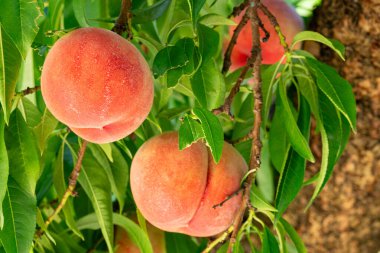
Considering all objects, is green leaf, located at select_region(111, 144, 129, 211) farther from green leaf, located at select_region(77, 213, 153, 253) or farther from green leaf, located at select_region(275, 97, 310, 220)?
green leaf, located at select_region(275, 97, 310, 220)

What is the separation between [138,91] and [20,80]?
0.32 m

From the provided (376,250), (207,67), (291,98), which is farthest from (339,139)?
(376,250)

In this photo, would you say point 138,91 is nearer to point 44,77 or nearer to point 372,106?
point 44,77

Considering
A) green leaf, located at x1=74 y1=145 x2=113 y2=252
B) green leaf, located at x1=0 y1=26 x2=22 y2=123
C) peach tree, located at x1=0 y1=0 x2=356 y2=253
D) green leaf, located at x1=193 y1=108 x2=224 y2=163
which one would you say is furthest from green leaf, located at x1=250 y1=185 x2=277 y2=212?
green leaf, located at x1=0 y1=26 x2=22 y2=123

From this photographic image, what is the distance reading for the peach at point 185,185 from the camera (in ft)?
3.09

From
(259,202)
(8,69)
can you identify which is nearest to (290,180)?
(259,202)

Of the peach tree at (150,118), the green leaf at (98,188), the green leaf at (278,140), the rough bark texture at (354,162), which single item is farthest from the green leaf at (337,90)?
the green leaf at (98,188)

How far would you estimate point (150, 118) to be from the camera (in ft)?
3.49

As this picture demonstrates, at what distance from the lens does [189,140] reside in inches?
34.5

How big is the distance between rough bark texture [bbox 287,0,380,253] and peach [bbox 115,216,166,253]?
271 millimetres

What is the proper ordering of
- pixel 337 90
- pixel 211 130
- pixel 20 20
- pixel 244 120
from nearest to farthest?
pixel 20 20 → pixel 211 130 → pixel 337 90 → pixel 244 120

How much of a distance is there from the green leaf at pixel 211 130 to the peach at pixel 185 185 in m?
0.08

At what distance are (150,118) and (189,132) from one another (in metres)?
0.19

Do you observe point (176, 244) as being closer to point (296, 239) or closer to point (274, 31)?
point (296, 239)
